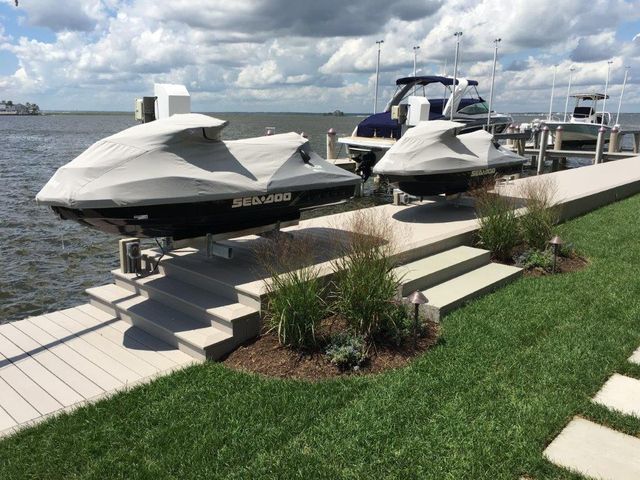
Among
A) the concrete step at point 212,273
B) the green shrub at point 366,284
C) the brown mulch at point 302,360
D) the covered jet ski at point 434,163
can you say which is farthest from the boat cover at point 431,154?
the brown mulch at point 302,360

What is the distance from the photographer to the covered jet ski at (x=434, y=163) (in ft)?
30.6

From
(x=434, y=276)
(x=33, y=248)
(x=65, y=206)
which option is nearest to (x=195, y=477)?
(x=65, y=206)

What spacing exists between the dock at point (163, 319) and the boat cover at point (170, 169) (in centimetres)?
105

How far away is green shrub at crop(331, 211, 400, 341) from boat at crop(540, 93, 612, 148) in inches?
1004

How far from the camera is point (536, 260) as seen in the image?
→ 738cm

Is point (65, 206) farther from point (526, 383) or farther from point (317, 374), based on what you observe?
point (526, 383)

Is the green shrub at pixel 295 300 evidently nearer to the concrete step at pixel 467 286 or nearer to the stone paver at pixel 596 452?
the concrete step at pixel 467 286

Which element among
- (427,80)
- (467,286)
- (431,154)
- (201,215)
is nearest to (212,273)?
(201,215)

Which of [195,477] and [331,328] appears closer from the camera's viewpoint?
[195,477]

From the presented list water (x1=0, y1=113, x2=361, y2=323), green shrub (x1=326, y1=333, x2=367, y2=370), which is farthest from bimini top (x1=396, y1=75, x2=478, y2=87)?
green shrub (x1=326, y1=333, x2=367, y2=370)

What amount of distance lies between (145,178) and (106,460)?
111 inches

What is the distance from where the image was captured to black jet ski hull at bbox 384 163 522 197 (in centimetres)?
945

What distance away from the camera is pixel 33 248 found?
12.3 metres

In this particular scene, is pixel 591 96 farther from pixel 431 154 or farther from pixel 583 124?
pixel 431 154
